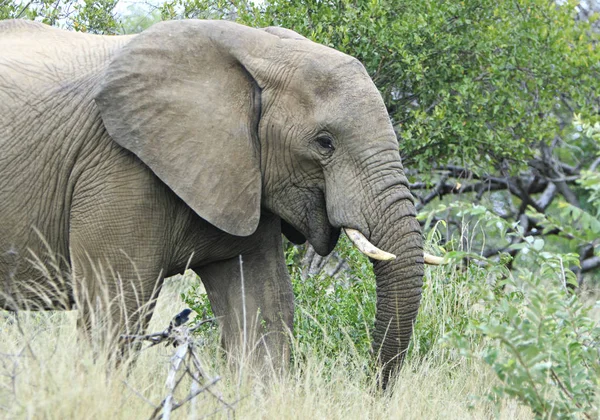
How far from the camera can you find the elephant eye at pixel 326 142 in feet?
18.3

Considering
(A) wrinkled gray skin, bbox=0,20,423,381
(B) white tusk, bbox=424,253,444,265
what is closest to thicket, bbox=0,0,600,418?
(B) white tusk, bbox=424,253,444,265

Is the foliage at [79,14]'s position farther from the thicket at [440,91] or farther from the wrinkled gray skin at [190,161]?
the wrinkled gray skin at [190,161]

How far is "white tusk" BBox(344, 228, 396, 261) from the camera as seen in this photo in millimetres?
5297

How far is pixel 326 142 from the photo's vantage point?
5586 mm

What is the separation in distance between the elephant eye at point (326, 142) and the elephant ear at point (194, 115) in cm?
34

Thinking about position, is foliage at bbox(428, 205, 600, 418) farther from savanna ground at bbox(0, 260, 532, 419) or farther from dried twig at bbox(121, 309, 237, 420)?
A: dried twig at bbox(121, 309, 237, 420)

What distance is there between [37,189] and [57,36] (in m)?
0.97

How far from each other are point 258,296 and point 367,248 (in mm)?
1058

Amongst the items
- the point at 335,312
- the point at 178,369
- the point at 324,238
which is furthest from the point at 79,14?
the point at 178,369

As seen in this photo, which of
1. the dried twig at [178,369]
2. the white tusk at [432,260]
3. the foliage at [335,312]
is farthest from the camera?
the foliage at [335,312]

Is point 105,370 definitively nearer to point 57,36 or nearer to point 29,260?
point 29,260

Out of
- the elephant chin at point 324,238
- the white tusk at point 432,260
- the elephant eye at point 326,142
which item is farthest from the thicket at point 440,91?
the elephant eye at point 326,142

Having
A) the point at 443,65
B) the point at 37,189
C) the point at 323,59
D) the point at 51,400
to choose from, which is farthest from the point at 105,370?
the point at 443,65

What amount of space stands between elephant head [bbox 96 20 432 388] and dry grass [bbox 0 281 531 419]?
35 centimetres
